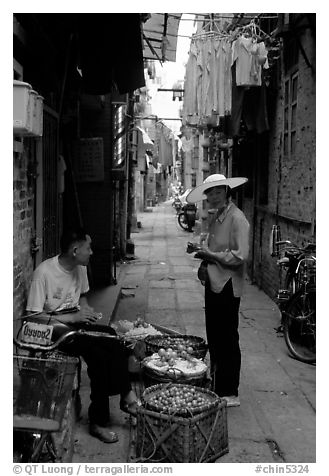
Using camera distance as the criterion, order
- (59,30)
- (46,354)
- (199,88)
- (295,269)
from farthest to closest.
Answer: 1. (199,88)
2. (295,269)
3. (59,30)
4. (46,354)

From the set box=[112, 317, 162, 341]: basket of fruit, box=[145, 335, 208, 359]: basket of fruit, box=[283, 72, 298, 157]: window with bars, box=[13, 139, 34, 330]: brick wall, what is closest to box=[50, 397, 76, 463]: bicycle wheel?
box=[13, 139, 34, 330]: brick wall

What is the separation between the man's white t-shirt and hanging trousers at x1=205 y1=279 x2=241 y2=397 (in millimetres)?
1113

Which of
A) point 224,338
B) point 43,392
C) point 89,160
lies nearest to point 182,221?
point 89,160

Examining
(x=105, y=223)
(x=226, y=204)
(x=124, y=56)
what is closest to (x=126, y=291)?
(x=105, y=223)

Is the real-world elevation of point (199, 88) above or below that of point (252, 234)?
above

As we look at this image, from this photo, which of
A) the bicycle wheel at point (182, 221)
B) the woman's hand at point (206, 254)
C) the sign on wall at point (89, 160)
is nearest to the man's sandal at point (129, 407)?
the woman's hand at point (206, 254)

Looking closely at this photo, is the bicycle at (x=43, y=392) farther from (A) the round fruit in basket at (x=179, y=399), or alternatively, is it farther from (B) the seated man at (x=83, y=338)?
(A) the round fruit in basket at (x=179, y=399)

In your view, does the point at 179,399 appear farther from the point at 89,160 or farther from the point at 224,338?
the point at 89,160

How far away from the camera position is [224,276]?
16.0 feet

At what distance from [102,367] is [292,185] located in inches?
192
